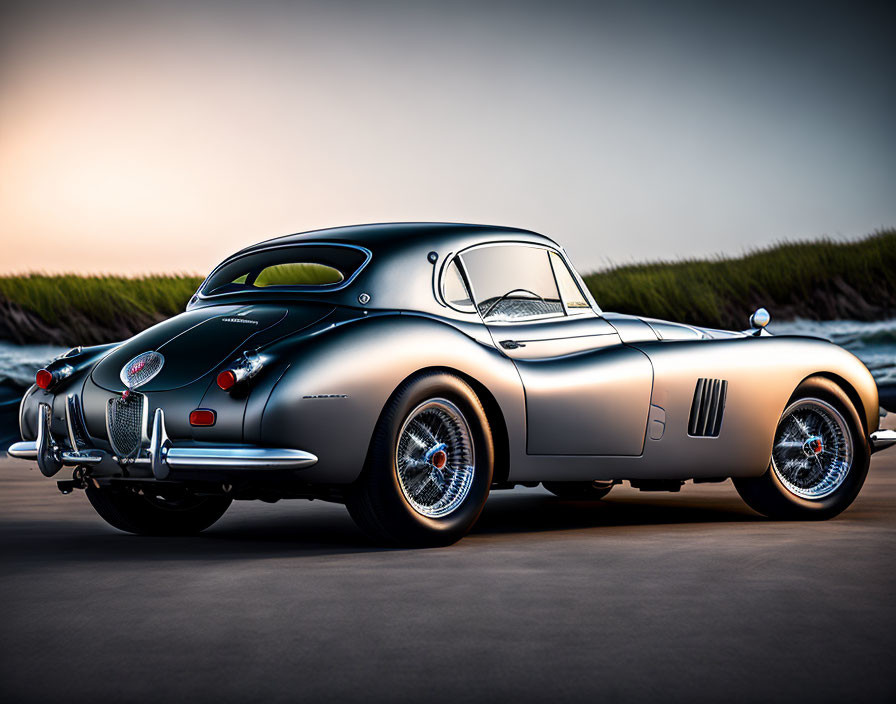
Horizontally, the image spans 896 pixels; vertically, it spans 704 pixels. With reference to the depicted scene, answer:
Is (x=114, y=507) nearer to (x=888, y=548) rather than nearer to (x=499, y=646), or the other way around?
(x=499, y=646)

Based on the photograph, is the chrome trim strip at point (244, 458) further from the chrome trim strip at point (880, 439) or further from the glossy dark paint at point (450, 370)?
the chrome trim strip at point (880, 439)

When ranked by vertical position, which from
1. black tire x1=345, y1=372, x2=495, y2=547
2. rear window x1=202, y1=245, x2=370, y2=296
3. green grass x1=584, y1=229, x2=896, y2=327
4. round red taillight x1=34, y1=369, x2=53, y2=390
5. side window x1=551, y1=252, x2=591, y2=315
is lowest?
green grass x1=584, y1=229, x2=896, y2=327

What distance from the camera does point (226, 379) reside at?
596cm

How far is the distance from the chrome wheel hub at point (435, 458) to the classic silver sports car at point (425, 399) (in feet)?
0.04

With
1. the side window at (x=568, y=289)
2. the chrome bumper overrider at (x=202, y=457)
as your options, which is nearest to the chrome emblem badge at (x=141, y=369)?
the chrome bumper overrider at (x=202, y=457)

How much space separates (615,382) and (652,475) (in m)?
0.61

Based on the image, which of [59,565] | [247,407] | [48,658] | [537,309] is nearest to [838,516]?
[537,309]

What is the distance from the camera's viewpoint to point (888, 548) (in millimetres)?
6410

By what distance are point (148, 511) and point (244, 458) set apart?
5.66 ft

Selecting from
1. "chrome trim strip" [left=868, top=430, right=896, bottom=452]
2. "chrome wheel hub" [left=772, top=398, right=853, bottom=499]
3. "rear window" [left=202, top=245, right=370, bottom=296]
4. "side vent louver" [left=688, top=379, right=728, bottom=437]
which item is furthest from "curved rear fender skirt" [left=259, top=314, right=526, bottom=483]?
"chrome trim strip" [left=868, top=430, right=896, bottom=452]

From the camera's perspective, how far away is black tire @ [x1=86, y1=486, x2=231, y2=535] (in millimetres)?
7258

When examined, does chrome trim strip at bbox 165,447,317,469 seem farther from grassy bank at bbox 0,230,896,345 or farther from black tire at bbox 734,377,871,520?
grassy bank at bbox 0,230,896,345

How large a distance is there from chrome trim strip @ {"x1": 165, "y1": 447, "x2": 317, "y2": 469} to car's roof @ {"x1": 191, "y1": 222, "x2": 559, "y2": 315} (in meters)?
1.03

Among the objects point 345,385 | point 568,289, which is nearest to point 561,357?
point 568,289
